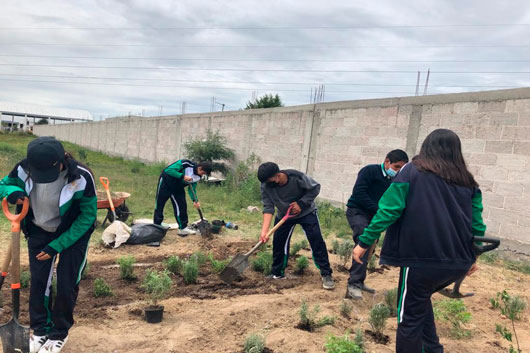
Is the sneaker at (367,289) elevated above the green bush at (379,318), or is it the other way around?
the green bush at (379,318)

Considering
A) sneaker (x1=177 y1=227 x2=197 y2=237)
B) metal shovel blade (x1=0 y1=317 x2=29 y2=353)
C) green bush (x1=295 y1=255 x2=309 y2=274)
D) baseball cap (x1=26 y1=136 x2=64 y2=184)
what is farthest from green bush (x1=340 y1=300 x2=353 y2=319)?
sneaker (x1=177 y1=227 x2=197 y2=237)

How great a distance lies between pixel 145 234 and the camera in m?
6.20

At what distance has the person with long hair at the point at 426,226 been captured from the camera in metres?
2.36

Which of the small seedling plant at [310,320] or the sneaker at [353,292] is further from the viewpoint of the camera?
the sneaker at [353,292]

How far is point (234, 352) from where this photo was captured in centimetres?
299

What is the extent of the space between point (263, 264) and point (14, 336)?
2.93m

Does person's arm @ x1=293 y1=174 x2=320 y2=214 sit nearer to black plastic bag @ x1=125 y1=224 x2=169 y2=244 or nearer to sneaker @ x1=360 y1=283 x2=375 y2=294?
sneaker @ x1=360 y1=283 x2=375 y2=294

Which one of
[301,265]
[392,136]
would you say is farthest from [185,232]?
[392,136]

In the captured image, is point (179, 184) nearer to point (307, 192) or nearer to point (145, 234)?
point (145, 234)

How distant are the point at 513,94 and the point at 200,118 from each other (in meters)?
11.5

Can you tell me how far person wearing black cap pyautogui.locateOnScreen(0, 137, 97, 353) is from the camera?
264cm

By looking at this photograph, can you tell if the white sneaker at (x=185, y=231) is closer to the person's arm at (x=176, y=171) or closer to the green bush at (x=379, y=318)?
the person's arm at (x=176, y=171)

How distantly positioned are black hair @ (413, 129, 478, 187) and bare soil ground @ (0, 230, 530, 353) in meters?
1.52

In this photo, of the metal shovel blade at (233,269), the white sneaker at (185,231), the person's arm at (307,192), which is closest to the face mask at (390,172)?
the person's arm at (307,192)
